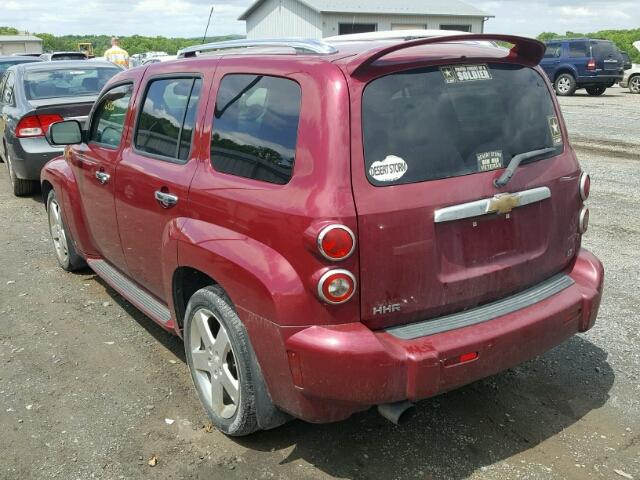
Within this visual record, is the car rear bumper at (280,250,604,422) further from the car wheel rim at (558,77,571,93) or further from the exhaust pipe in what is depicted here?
the car wheel rim at (558,77,571,93)

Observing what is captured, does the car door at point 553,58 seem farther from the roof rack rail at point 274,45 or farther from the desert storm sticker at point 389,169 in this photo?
the desert storm sticker at point 389,169

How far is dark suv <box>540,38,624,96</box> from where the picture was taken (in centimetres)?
2286

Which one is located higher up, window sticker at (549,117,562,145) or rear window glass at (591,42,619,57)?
window sticker at (549,117,562,145)

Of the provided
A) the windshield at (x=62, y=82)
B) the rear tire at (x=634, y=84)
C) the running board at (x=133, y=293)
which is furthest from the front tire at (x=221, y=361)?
the rear tire at (x=634, y=84)

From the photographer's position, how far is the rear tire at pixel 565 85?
23531mm

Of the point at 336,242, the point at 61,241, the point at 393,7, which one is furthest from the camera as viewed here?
the point at 393,7

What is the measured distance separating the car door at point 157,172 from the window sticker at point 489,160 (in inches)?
56.0

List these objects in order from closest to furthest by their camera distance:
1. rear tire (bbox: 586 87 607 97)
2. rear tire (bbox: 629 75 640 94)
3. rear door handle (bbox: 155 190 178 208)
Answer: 1. rear door handle (bbox: 155 190 178 208)
2. rear tire (bbox: 586 87 607 97)
3. rear tire (bbox: 629 75 640 94)

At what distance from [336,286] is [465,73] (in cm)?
116

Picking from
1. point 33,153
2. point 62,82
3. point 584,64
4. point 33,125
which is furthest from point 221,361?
point 584,64

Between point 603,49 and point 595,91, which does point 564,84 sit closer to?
point 595,91

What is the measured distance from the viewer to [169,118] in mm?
3740

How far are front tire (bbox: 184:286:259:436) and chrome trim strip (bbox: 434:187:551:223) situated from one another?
3.38 feet

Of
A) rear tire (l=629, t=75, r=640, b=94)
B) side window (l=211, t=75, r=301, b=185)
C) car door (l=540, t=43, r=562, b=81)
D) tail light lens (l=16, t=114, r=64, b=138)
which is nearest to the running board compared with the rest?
side window (l=211, t=75, r=301, b=185)
